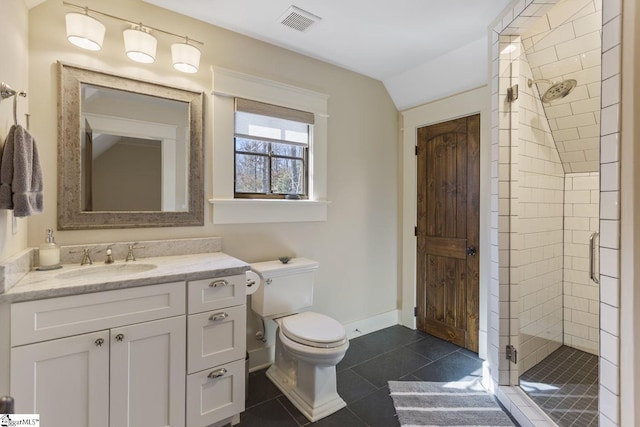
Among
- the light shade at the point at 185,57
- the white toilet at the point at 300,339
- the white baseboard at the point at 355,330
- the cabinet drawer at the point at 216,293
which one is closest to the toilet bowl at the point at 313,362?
the white toilet at the point at 300,339

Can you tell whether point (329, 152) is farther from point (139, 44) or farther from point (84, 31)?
point (84, 31)

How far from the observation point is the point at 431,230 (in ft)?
9.25

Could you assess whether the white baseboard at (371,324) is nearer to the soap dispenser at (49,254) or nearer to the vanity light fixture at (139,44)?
the soap dispenser at (49,254)

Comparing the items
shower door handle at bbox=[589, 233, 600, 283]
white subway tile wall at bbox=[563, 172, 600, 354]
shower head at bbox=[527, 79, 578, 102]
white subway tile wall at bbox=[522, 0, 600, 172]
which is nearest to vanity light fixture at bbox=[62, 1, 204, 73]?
white subway tile wall at bbox=[522, 0, 600, 172]

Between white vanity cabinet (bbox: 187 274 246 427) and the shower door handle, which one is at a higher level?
the shower door handle

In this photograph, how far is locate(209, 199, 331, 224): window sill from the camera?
6.83ft

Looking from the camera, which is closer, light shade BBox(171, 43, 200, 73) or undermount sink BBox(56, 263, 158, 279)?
undermount sink BBox(56, 263, 158, 279)

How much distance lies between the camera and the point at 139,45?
1686 millimetres

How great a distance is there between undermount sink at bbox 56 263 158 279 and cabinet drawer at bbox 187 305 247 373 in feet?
1.39

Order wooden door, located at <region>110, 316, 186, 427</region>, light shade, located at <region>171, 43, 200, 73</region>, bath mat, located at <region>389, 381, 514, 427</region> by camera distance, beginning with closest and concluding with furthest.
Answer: wooden door, located at <region>110, 316, 186, 427</region> < bath mat, located at <region>389, 381, 514, 427</region> < light shade, located at <region>171, 43, 200, 73</region>

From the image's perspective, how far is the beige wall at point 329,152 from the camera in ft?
5.22

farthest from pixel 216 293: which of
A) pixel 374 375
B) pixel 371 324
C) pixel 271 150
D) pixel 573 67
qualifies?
pixel 573 67

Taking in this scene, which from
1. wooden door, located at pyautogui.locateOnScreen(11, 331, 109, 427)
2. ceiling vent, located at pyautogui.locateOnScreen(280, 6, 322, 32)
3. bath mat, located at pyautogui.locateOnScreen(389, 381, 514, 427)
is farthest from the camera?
ceiling vent, located at pyautogui.locateOnScreen(280, 6, 322, 32)

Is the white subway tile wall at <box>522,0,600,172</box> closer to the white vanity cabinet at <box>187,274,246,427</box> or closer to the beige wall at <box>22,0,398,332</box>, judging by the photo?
the beige wall at <box>22,0,398,332</box>
